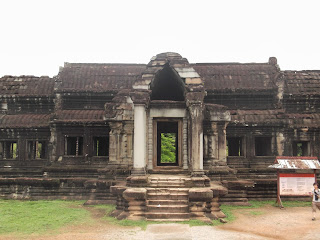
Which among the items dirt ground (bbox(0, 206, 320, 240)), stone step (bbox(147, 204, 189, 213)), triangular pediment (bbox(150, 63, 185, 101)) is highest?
triangular pediment (bbox(150, 63, 185, 101))

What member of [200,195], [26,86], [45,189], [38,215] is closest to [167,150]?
[26,86]

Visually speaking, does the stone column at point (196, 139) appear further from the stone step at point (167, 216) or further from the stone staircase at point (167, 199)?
the stone step at point (167, 216)

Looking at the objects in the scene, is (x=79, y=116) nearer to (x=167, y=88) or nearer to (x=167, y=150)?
(x=167, y=88)

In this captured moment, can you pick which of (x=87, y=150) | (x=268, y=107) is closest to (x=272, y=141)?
(x=268, y=107)

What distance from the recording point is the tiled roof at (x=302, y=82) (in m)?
17.2

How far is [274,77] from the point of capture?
56.5 ft

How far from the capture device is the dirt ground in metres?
8.27

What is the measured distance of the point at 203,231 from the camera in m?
8.73

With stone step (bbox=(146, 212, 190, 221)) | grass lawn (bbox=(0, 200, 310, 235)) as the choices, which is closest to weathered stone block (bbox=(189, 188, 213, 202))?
stone step (bbox=(146, 212, 190, 221))

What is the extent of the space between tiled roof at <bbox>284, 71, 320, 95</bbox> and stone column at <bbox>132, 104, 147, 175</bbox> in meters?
9.46

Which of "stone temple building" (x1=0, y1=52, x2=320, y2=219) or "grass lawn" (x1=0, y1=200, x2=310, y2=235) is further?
"stone temple building" (x1=0, y1=52, x2=320, y2=219)

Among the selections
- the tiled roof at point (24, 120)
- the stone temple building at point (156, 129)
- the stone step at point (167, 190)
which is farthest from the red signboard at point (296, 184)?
the tiled roof at point (24, 120)

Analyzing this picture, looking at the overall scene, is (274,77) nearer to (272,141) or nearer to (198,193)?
(272,141)

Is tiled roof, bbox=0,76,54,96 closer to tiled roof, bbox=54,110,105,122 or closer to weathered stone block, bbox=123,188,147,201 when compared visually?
tiled roof, bbox=54,110,105,122
